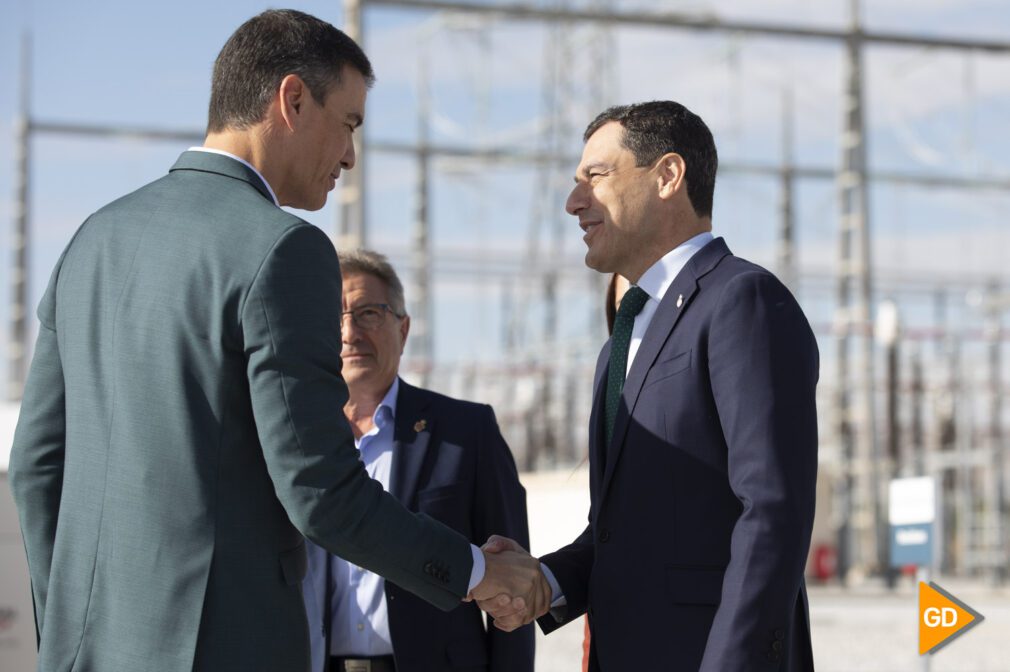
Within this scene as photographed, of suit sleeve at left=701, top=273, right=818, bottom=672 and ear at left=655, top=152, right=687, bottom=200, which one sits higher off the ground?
ear at left=655, top=152, right=687, bottom=200

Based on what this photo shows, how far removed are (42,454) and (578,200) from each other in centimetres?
140

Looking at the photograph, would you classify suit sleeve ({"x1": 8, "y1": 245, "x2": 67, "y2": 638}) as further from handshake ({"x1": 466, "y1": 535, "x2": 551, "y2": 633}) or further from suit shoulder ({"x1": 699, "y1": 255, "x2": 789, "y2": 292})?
suit shoulder ({"x1": 699, "y1": 255, "x2": 789, "y2": 292})

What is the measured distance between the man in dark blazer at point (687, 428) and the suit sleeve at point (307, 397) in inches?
24.3

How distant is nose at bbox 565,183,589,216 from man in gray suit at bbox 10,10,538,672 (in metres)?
0.86

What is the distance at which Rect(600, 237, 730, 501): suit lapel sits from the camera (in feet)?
11.3

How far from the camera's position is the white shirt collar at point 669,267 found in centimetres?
361

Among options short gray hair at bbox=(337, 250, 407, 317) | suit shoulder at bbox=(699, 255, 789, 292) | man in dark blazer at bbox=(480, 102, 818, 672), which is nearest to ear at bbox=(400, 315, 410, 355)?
short gray hair at bbox=(337, 250, 407, 317)

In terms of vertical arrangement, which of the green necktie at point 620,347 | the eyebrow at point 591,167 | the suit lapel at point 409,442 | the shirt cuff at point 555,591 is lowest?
the shirt cuff at point 555,591

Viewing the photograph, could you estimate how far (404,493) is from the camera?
446 centimetres

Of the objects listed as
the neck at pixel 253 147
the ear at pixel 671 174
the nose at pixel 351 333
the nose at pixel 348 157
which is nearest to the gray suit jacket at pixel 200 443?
the neck at pixel 253 147

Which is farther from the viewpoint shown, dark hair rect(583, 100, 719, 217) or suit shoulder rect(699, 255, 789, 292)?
dark hair rect(583, 100, 719, 217)

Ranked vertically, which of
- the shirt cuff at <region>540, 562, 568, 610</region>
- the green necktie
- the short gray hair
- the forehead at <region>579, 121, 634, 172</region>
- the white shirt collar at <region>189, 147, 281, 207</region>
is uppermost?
the forehead at <region>579, 121, 634, 172</region>

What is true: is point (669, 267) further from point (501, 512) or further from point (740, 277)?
point (501, 512)

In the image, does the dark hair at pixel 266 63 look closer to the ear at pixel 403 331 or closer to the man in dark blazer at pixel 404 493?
the man in dark blazer at pixel 404 493
